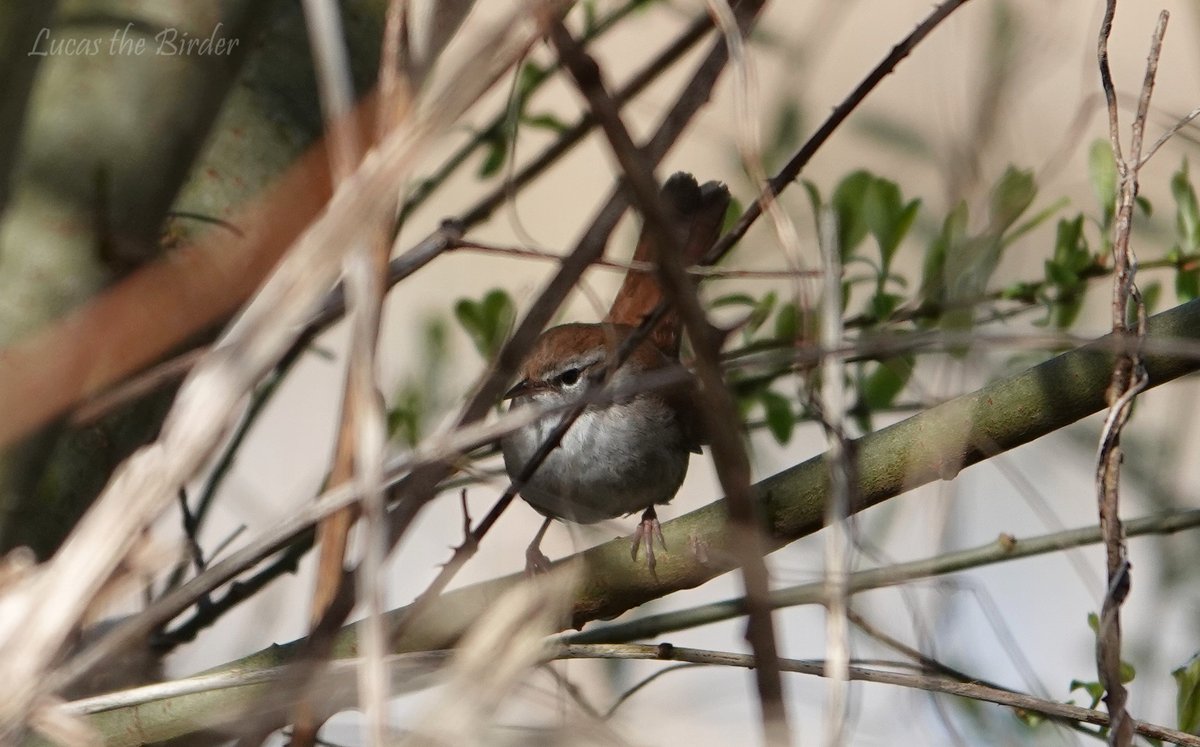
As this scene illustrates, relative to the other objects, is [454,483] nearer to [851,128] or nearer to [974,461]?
[974,461]

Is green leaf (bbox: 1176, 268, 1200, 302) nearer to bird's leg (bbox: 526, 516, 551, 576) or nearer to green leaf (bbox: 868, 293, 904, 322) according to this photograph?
green leaf (bbox: 868, 293, 904, 322)

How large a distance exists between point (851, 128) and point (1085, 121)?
5.36ft

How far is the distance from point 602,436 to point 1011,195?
1.12m

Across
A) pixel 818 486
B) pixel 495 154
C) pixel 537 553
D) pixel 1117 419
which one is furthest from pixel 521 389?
pixel 1117 419

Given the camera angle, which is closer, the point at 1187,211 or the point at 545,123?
the point at 1187,211

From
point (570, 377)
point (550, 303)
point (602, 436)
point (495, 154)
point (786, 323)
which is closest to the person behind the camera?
point (550, 303)

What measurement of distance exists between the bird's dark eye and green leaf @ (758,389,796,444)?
701 mm

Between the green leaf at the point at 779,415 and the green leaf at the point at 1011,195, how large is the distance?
489 mm

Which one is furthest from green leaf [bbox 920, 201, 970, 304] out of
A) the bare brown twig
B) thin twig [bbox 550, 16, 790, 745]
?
thin twig [bbox 550, 16, 790, 745]

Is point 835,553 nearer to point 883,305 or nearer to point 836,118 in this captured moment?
point 836,118

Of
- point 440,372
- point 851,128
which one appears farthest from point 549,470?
point 851,128

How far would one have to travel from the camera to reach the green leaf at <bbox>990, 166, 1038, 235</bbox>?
1844 millimetres

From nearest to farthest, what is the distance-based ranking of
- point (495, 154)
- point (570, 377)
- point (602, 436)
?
point (495, 154) → point (602, 436) → point (570, 377)

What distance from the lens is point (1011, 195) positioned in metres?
1.87
